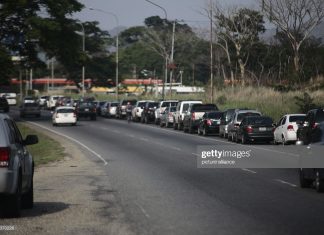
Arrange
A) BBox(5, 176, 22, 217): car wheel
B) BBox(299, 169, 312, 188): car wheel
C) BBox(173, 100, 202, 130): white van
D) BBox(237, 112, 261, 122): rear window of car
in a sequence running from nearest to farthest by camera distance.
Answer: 1. BBox(5, 176, 22, 217): car wheel
2. BBox(299, 169, 312, 188): car wheel
3. BBox(237, 112, 261, 122): rear window of car
4. BBox(173, 100, 202, 130): white van

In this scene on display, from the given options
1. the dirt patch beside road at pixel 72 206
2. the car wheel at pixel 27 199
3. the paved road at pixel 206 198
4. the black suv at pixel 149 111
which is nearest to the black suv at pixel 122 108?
the black suv at pixel 149 111

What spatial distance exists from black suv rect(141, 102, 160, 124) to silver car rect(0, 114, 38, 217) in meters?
57.0

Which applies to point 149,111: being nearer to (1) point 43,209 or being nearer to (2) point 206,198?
(2) point 206,198

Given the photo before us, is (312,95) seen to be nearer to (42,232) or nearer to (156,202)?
(156,202)

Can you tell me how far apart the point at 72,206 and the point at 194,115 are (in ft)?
126

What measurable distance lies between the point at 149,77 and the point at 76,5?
10263 centimetres

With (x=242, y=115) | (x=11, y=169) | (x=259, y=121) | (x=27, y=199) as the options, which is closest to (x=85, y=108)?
(x=242, y=115)

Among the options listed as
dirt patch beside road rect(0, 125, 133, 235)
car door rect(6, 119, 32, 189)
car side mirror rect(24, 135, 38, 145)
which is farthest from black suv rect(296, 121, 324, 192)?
car door rect(6, 119, 32, 189)

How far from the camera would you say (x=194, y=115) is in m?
55.5

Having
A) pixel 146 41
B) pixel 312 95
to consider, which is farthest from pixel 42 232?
pixel 146 41

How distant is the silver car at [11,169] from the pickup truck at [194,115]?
129ft

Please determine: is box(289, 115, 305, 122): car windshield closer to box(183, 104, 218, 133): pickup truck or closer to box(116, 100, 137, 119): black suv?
box(183, 104, 218, 133): pickup truck

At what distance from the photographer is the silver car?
14.3m
